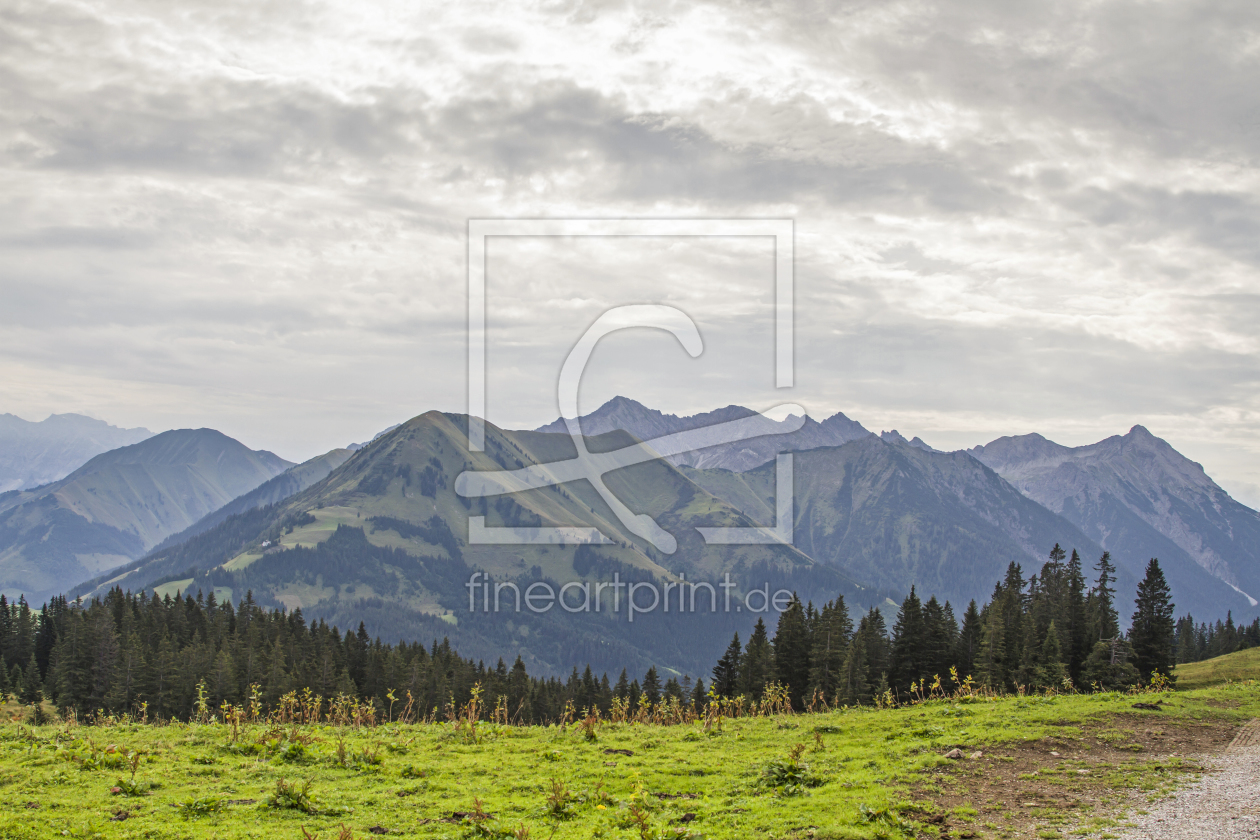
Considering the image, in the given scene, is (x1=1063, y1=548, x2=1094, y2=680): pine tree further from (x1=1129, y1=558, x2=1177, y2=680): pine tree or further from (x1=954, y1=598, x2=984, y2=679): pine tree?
(x1=954, y1=598, x2=984, y2=679): pine tree

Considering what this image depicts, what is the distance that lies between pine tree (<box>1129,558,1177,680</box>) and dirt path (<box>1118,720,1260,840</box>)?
51698mm

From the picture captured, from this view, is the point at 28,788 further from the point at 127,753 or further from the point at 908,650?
the point at 908,650

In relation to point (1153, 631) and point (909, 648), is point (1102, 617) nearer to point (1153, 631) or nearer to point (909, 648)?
point (1153, 631)

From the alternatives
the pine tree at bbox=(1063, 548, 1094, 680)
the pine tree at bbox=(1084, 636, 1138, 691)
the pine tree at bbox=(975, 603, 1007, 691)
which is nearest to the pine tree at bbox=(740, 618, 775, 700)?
the pine tree at bbox=(975, 603, 1007, 691)

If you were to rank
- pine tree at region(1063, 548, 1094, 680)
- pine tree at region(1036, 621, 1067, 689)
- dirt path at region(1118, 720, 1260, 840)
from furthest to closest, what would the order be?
pine tree at region(1063, 548, 1094, 680), pine tree at region(1036, 621, 1067, 689), dirt path at region(1118, 720, 1260, 840)

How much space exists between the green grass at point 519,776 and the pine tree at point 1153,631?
4206cm

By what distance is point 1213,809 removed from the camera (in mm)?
15906

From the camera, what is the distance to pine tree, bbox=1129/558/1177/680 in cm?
6366

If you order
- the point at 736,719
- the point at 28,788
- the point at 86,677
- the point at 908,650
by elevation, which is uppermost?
the point at 28,788

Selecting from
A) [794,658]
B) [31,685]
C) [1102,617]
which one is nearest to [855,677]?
[794,658]

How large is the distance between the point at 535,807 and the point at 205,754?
10.3 metres

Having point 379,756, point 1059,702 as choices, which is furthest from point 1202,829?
point 379,756

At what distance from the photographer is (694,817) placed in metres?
16.7

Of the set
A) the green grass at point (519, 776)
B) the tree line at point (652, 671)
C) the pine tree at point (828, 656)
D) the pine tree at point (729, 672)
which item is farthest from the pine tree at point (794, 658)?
the green grass at point (519, 776)
